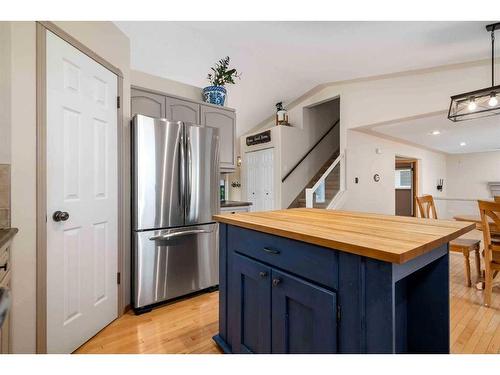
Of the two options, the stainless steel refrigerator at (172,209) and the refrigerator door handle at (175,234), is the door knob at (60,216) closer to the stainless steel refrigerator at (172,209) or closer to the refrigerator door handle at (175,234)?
the stainless steel refrigerator at (172,209)

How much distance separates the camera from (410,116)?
3732mm

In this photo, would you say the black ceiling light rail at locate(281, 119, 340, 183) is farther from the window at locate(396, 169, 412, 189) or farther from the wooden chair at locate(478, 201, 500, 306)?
the window at locate(396, 169, 412, 189)

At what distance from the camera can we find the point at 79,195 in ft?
5.74

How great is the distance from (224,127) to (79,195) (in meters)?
1.85

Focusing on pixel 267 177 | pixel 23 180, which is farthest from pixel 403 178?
pixel 23 180

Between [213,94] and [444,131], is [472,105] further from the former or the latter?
[444,131]

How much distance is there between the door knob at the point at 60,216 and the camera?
1.59 metres

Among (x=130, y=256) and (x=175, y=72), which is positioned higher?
(x=175, y=72)

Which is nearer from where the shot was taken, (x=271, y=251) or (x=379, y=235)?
(x=379, y=235)

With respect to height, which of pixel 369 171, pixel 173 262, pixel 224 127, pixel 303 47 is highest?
pixel 303 47

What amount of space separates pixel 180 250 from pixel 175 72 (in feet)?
8.08

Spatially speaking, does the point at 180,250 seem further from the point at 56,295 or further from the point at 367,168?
the point at 367,168
